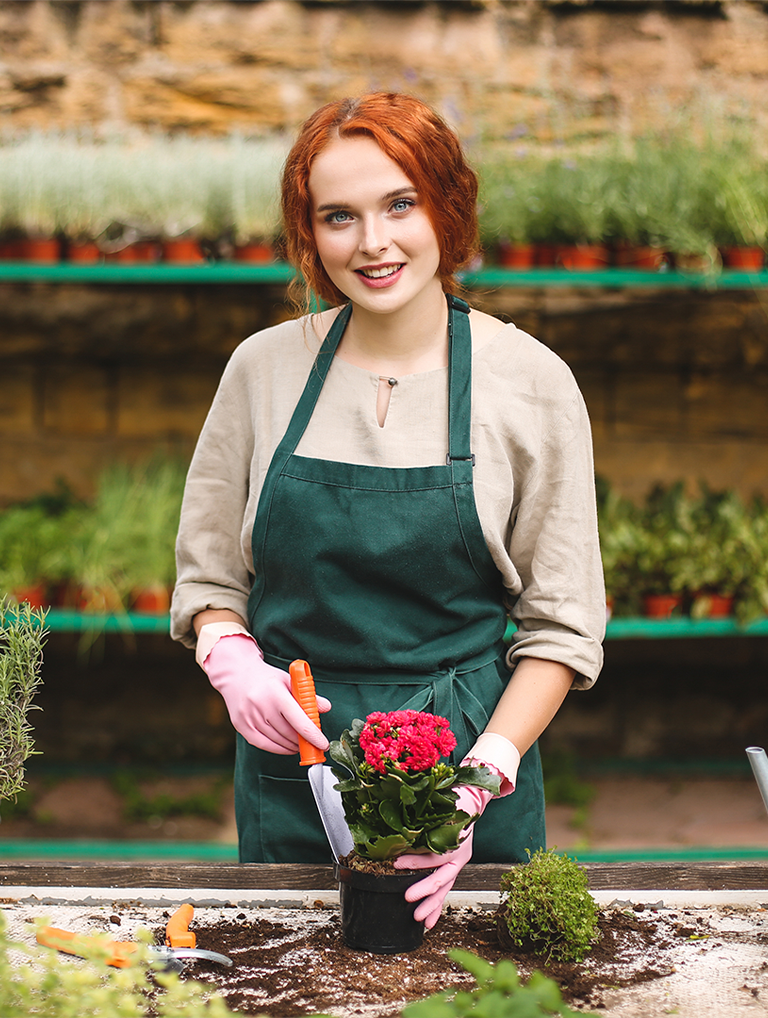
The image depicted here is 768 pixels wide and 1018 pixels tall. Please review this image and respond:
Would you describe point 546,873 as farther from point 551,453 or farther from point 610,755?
point 610,755

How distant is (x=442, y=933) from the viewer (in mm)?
1063

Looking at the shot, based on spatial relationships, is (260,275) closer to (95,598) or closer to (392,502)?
(95,598)

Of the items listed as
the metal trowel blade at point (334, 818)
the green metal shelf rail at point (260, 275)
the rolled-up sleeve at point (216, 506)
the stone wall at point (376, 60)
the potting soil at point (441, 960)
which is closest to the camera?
the potting soil at point (441, 960)

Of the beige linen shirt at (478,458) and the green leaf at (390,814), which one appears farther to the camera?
the beige linen shirt at (478,458)

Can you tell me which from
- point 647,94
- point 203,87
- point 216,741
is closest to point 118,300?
point 203,87

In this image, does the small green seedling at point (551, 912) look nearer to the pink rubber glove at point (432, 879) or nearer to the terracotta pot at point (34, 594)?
the pink rubber glove at point (432, 879)

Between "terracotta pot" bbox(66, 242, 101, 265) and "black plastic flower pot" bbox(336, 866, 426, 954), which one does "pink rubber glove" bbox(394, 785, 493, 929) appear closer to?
"black plastic flower pot" bbox(336, 866, 426, 954)

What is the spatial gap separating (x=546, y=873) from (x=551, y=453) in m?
0.55

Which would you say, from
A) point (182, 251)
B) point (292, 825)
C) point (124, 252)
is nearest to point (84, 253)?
point (124, 252)

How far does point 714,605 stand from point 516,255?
108 cm

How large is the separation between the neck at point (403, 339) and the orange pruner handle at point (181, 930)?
74cm

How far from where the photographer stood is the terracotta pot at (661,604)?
2.73 meters

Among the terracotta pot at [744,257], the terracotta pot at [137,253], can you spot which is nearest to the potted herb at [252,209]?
the terracotta pot at [137,253]

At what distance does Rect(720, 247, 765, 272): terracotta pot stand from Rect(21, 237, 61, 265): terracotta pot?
5.75 feet
